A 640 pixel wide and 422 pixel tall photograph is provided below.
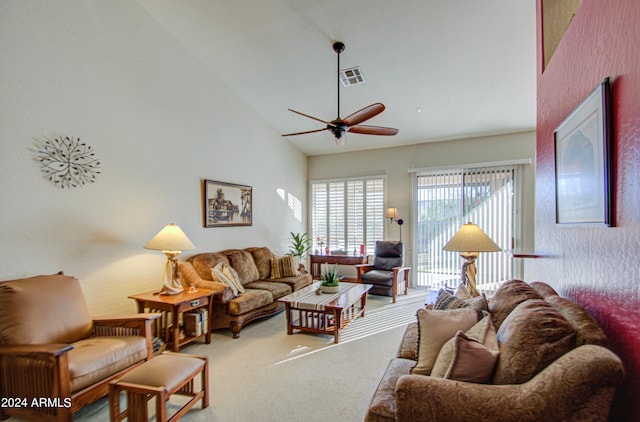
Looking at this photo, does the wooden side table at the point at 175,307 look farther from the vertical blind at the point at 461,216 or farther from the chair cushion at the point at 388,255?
the vertical blind at the point at 461,216

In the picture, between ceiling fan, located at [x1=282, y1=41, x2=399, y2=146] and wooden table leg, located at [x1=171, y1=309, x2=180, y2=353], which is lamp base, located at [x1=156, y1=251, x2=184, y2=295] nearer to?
wooden table leg, located at [x1=171, y1=309, x2=180, y2=353]

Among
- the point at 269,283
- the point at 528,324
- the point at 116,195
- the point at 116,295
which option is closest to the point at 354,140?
the point at 269,283

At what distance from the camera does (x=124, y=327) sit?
2.62m

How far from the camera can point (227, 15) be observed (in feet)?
11.6

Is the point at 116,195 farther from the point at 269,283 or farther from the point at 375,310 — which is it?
the point at 375,310

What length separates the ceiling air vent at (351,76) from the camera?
13.7ft

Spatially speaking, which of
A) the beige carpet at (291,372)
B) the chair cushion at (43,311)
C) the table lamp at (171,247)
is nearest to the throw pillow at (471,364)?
the beige carpet at (291,372)

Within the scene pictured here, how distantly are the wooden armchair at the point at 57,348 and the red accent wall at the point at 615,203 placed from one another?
3030 millimetres

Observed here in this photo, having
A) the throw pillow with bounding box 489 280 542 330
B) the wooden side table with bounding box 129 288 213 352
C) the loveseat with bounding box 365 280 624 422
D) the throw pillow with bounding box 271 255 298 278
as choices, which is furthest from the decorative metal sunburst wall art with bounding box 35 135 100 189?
the throw pillow with bounding box 489 280 542 330

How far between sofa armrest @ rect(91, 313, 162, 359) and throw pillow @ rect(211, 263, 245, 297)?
1.28m

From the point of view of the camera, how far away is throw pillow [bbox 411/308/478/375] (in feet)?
5.81

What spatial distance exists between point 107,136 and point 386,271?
15.6 ft

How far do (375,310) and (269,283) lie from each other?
68.5 inches

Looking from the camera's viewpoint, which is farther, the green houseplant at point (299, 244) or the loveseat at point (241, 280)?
the green houseplant at point (299, 244)
